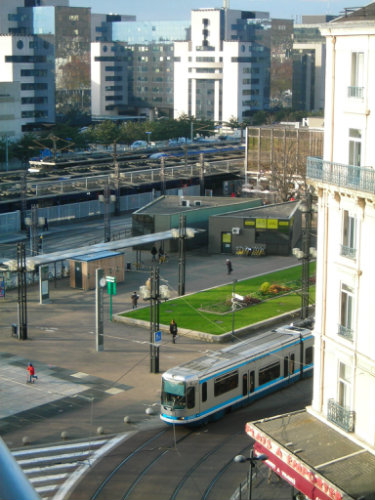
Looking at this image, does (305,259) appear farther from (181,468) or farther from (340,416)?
(340,416)

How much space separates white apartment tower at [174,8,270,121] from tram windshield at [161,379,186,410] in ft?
505

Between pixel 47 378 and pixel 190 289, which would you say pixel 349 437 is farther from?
pixel 190 289

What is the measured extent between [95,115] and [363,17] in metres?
177

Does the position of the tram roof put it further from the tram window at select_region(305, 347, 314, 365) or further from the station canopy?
the station canopy

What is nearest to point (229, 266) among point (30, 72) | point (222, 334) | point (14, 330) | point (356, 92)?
point (222, 334)

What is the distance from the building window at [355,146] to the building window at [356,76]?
1.04 m

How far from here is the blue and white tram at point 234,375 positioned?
32.6m

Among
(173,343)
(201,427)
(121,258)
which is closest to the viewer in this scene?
(201,427)

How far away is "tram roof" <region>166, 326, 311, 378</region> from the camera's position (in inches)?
1310

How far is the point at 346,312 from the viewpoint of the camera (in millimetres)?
24688

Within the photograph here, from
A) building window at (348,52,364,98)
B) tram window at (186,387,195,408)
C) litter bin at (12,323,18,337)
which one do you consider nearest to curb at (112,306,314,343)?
litter bin at (12,323,18,337)

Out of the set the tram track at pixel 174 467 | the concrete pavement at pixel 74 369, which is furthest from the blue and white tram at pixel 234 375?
the concrete pavement at pixel 74 369

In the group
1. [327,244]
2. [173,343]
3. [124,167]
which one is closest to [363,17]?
[327,244]

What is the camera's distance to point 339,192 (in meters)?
23.7
